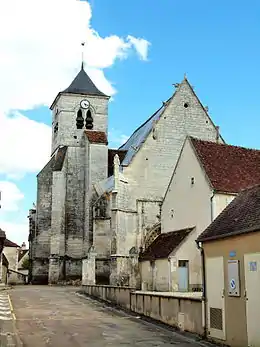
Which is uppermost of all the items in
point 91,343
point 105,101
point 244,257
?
point 105,101

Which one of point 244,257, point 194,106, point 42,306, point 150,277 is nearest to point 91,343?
point 244,257

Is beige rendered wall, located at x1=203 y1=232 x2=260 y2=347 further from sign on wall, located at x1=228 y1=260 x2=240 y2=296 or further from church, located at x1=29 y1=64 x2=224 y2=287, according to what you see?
church, located at x1=29 y1=64 x2=224 y2=287

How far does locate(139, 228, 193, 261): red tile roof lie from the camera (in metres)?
25.9

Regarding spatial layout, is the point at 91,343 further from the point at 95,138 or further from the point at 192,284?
the point at 95,138

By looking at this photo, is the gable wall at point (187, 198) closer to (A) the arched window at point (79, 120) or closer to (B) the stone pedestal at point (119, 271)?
(B) the stone pedestal at point (119, 271)

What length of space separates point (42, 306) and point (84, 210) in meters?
23.7

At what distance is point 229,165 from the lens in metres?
25.5

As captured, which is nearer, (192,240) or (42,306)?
(42,306)

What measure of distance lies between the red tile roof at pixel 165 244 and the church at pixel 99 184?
4.73m

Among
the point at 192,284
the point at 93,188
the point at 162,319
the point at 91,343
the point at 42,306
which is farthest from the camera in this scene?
the point at 93,188

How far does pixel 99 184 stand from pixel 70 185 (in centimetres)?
322

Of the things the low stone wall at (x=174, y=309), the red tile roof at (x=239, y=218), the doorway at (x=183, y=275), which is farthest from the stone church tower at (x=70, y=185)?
the red tile roof at (x=239, y=218)

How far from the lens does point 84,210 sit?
46438 mm

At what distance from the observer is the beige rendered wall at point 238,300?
36.7 feet
